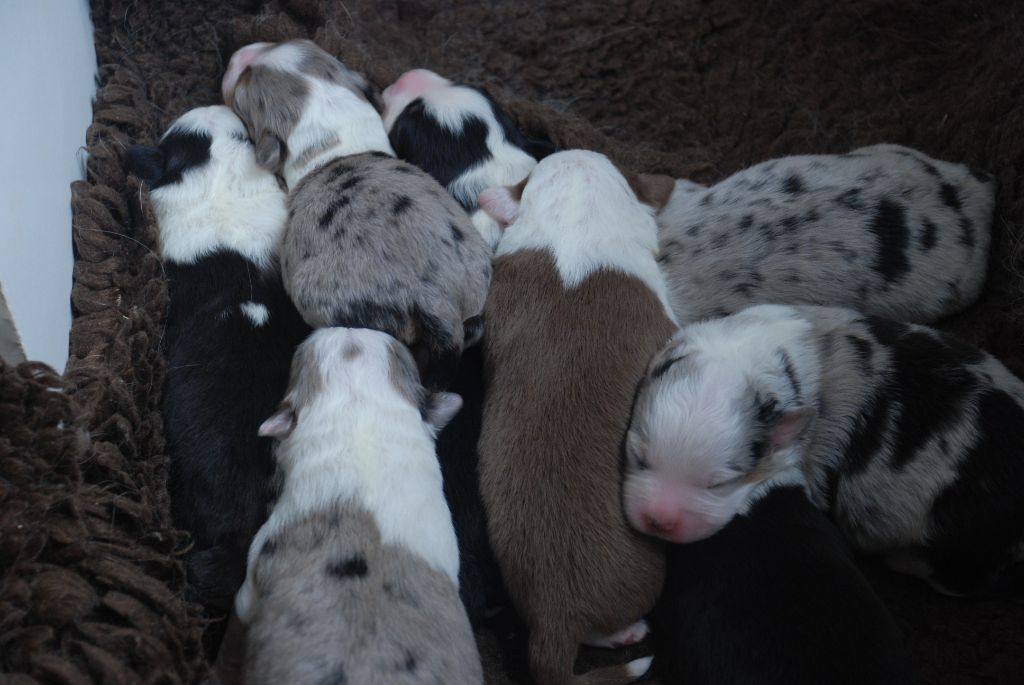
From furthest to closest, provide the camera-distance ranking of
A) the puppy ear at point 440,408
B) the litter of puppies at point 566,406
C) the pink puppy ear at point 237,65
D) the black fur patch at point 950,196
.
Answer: the pink puppy ear at point 237,65 → the black fur patch at point 950,196 → the puppy ear at point 440,408 → the litter of puppies at point 566,406

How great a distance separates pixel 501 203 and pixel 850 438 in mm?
1273

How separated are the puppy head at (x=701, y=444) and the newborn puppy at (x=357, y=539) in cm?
50

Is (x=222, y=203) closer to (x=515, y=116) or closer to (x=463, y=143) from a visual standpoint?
(x=463, y=143)

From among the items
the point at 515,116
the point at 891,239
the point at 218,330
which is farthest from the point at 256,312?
the point at 891,239

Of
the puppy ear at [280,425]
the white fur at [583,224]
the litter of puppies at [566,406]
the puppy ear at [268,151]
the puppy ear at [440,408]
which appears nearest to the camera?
the litter of puppies at [566,406]

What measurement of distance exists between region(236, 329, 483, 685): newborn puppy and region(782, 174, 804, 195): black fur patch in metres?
1.30

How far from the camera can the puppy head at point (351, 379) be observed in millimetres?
2186

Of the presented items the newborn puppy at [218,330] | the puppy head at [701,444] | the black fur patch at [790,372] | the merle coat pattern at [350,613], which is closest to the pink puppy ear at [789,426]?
the puppy head at [701,444]

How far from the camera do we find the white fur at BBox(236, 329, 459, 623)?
2045 millimetres

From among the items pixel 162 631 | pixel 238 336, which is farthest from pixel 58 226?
pixel 162 631

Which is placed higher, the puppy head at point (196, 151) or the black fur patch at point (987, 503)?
the puppy head at point (196, 151)

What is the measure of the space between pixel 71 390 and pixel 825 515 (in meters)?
2.00

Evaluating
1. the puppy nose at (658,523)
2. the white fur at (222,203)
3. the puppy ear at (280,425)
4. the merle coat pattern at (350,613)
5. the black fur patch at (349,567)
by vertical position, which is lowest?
the puppy nose at (658,523)

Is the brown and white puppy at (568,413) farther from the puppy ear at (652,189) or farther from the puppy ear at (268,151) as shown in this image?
the puppy ear at (268,151)
